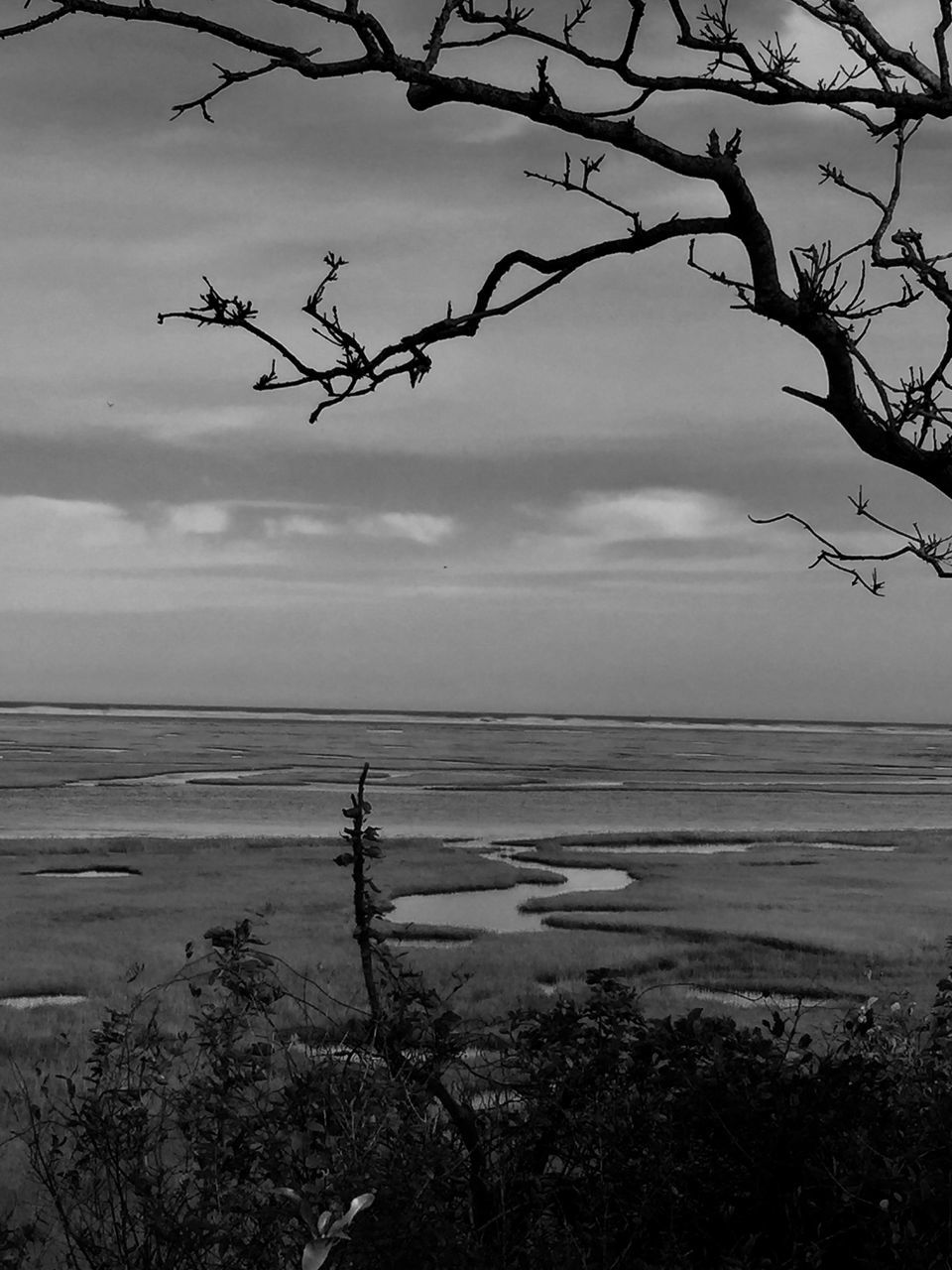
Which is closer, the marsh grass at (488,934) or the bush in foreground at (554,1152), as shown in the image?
the bush in foreground at (554,1152)

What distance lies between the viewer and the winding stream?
77.0 feet

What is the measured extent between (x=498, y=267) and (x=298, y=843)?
30.5m

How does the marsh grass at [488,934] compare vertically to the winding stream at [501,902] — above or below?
above

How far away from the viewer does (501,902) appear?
85.6ft

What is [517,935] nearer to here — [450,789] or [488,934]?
[488,934]

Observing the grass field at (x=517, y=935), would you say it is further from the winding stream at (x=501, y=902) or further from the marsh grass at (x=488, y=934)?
the winding stream at (x=501, y=902)

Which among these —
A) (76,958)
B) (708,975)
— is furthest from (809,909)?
(76,958)

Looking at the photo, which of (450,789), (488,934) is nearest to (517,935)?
(488,934)

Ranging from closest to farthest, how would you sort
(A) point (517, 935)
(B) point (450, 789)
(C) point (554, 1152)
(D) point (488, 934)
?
(C) point (554, 1152), (A) point (517, 935), (D) point (488, 934), (B) point (450, 789)

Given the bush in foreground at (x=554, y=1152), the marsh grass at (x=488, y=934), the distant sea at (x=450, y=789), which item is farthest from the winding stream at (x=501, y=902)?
the bush in foreground at (x=554, y=1152)

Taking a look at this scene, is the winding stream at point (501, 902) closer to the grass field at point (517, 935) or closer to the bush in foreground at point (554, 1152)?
the grass field at point (517, 935)

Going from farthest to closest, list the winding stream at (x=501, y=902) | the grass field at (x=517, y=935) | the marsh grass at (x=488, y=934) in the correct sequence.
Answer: the winding stream at (x=501, y=902)
the grass field at (x=517, y=935)
the marsh grass at (x=488, y=934)

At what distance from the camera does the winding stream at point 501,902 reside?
924 inches

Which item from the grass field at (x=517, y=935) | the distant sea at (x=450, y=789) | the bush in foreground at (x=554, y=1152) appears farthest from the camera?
the distant sea at (x=450, y=789)
